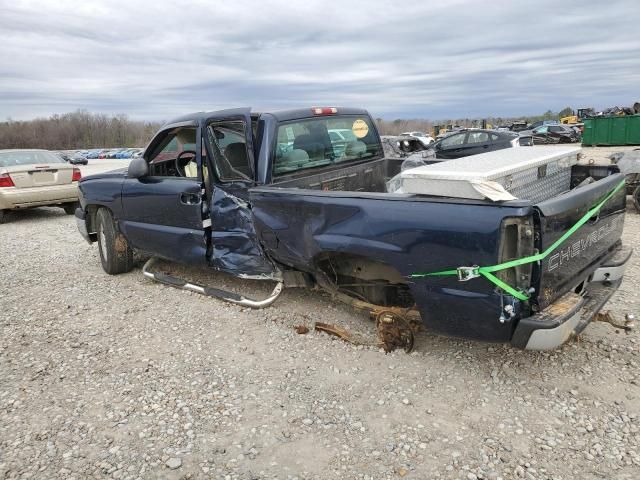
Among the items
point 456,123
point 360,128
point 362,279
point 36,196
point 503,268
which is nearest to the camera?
point 503,268

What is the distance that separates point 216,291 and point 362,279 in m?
1.65

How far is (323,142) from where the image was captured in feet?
15.8

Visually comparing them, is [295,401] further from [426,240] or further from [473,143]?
[473,143]

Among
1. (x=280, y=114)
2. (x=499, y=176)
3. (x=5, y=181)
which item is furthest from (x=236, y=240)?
(x=5, y=181)

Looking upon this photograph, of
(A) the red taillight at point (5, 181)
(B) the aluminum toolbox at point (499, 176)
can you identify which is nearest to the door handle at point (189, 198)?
(B) the aluminum toolbox at point (499, 176)

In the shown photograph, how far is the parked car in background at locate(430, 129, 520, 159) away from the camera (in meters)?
16.2

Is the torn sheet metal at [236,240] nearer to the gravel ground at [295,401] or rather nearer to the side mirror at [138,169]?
the gravel ground at [295,401]

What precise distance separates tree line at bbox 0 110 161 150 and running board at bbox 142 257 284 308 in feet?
274

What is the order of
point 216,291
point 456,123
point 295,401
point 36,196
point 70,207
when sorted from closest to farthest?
point 295,401, point 216,291, point 36,196, point 70,207, point 456,123

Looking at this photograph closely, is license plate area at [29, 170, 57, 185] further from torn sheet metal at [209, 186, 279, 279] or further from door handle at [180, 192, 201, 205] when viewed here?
torn sheet metal at [209, 186, 279, 279]

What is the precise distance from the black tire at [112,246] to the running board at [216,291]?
1.28 ft

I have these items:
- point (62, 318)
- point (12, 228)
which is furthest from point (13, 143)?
point (62, 318)

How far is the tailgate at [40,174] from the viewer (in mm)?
10070

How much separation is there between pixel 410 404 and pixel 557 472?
2.93 ft
